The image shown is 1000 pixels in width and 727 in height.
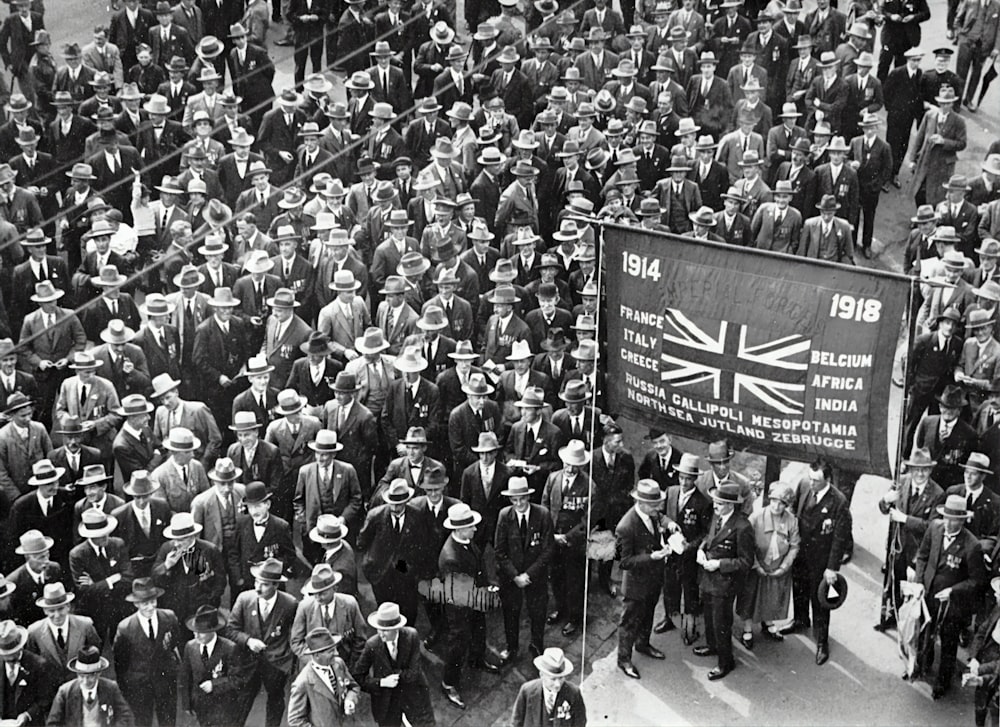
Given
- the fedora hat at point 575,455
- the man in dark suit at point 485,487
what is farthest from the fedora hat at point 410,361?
the fedora hat at point 575,455

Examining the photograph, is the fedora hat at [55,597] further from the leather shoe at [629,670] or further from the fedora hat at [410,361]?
the leather shoe at [629,670]

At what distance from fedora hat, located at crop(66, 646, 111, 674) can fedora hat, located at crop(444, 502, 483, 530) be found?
125 inches

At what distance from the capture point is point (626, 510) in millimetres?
14938

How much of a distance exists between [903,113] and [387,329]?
28.7ft

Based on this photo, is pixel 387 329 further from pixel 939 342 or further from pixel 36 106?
pixel 36 106

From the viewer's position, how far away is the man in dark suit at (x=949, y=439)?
1534 cm

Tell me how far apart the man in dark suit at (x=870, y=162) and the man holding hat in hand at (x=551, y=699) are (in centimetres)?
946

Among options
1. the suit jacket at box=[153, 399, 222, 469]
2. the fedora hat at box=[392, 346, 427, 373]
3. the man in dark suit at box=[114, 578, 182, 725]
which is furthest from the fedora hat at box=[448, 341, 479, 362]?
the man in dark suit at box=[114, 578, 182, 725]

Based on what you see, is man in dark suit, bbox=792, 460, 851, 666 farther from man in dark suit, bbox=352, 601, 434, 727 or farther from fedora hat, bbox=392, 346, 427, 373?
fedora hat, bbox=392, 346, 427, 373

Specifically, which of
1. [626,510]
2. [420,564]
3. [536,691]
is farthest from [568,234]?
[536,691]

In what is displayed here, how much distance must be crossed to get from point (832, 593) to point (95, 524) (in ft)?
21.3

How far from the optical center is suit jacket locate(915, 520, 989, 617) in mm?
13602

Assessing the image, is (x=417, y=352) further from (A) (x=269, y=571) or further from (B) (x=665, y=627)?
(B) (x=665, y=627)

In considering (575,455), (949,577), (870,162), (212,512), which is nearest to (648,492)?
(575,455)
